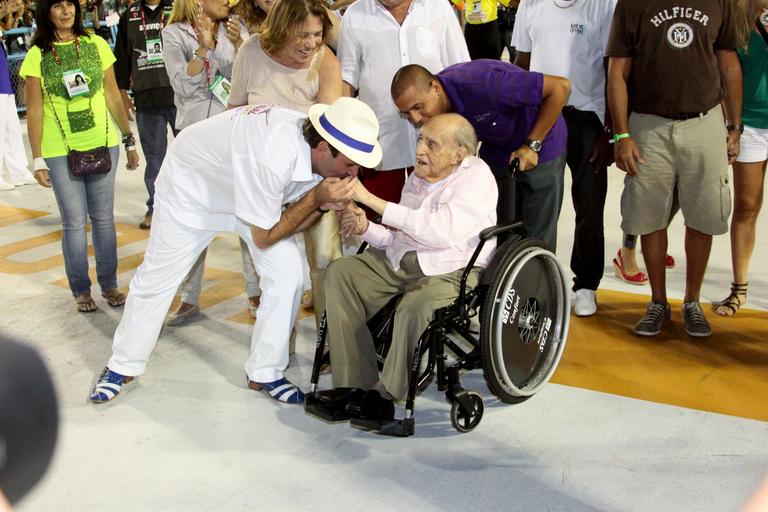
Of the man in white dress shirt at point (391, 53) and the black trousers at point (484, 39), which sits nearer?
the man in white dress shirt at point (391, 53)

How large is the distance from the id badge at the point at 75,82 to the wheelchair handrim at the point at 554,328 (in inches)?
92.6

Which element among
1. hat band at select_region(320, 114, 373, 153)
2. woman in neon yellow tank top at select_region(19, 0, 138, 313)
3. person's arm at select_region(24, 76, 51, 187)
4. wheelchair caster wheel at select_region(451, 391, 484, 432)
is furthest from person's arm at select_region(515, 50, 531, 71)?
person's arm at select_region(24, 76, 51, 187)

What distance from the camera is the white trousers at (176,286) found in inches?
135

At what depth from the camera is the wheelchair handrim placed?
10.1 ft

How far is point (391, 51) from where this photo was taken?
388 centimetres

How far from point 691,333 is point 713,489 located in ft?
4.03

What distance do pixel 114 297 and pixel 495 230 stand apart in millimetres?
2368

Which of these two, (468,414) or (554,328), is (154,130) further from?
(468,414)

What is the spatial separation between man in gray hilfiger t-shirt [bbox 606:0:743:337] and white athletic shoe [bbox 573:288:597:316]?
29 centimetres

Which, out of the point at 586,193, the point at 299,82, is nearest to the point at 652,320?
the point at 586,193

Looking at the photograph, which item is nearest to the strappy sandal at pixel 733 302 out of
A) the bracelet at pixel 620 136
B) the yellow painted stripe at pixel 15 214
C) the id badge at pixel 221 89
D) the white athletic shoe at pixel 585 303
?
the white athletic shoe at pixel 585 303

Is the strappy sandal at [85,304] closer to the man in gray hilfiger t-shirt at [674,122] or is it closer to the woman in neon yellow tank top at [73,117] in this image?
the woman in neon yellow tank top at [73,117]

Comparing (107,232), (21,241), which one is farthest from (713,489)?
(21,241)

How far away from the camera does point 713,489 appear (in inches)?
112
